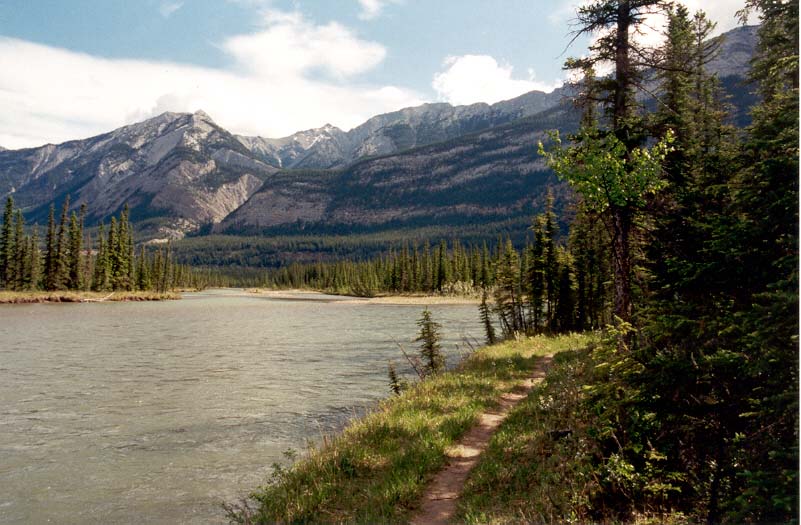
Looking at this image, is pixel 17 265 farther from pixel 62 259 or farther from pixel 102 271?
pixel 102 271

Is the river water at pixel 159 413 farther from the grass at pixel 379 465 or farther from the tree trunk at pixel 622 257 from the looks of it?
the tree trunk at pixel 622 257

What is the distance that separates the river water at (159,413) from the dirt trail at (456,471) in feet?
18.3

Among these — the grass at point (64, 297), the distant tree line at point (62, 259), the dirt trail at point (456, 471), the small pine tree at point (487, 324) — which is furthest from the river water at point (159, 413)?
the distant tree line at point (62, 259)

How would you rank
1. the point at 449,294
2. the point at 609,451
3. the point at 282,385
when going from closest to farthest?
1. the point at 609,451
2. the point at 282,385
3. the point at 449,294

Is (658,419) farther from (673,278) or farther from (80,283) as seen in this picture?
(80,283)

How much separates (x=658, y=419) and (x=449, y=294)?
126772 millimetres

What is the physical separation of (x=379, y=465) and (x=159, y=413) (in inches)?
547

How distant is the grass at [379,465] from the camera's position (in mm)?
9914

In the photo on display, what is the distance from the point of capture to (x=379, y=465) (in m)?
11.9

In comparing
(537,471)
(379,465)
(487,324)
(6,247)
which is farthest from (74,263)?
(537,471)

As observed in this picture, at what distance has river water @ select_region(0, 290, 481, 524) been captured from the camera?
13.4 metres

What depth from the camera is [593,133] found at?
13.8m

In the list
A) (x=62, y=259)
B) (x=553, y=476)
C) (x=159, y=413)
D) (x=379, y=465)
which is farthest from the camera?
(x=62, y=259)

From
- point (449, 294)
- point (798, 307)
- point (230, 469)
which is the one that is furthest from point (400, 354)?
point (449, 294)
